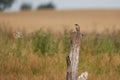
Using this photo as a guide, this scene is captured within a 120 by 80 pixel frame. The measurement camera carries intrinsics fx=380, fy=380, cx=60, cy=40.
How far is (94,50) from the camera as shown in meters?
11.0

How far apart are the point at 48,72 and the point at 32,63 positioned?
71 cm

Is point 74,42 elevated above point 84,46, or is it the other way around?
point 74,42

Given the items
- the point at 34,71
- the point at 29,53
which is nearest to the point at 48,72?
the point at 34,71

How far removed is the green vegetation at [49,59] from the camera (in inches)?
320

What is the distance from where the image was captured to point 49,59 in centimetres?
923

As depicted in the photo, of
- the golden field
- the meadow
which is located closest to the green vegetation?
the meadow

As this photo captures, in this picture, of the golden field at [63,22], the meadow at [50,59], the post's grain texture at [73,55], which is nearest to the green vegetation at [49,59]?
the meadow at [50,59]

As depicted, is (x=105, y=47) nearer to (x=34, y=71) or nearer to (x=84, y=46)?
(x=84, y=46)

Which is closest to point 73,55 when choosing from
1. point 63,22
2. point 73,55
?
point 73,55

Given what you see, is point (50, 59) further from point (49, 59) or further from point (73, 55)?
point (73, 55)

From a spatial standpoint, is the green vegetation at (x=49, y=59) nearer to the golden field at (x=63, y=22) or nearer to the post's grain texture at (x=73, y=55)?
the post's grain texture at (x=73, y=55)

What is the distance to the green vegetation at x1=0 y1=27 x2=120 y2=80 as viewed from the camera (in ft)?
26.6

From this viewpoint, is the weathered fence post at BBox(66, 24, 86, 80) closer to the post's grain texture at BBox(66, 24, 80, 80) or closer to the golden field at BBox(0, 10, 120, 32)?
the post's grain texture at BBox(66, 24, 80, 80)

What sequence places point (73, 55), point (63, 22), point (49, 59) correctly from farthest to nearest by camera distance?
point (63, 22)
point (49, 59)
point (73, 55)
